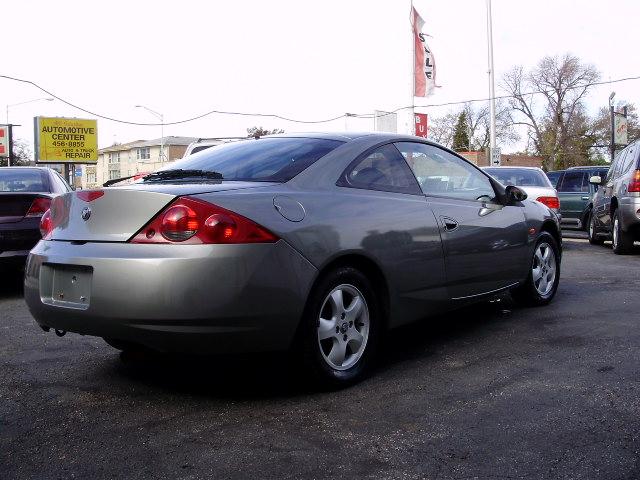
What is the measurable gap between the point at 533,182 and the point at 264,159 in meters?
7.84

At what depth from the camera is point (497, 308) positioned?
614cm

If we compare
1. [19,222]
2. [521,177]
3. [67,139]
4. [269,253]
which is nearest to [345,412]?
[269,253]

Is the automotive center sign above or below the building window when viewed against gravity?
below

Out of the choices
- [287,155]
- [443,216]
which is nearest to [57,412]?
[287,155]

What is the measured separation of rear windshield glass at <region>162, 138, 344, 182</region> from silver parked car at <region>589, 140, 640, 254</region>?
23.2 feet

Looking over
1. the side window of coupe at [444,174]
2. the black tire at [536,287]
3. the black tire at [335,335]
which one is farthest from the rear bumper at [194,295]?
the black tire at [536,287]

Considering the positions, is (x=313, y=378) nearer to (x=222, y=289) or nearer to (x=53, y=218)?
(x=222, y=289)

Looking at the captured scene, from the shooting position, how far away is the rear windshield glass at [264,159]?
3992 mm

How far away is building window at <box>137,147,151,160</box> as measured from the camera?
315ft

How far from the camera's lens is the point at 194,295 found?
3.25 m

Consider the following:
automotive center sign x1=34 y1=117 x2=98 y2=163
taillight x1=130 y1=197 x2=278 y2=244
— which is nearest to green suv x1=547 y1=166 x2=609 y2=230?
taillight x1=130 y1=197 x2=278 y2=244

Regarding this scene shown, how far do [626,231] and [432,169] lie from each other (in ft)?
21.4

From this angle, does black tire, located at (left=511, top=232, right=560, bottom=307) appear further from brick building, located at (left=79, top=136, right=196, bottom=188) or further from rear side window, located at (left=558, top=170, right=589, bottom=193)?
brick building, located at (left=79, top=136, right=196, bottom=188)

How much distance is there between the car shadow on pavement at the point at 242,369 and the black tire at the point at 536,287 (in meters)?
0.92
